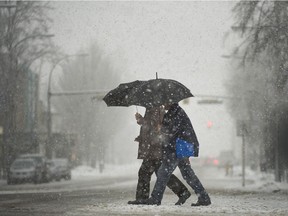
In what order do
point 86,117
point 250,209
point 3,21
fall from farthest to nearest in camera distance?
point 86,117 < point 3,21 < point 250,209

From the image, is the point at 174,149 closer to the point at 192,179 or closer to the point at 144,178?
the point at 192,179

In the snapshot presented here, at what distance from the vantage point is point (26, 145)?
43.3 metres

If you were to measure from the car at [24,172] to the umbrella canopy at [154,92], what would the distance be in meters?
23.0

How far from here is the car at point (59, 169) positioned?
39531 mm

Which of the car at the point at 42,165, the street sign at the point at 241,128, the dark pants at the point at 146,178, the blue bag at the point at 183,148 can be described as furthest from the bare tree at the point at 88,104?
the blue bag at the point at 183,148

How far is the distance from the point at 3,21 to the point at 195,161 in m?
46.2

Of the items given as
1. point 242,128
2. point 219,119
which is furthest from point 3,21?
point 219,119

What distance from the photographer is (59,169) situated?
132 ft

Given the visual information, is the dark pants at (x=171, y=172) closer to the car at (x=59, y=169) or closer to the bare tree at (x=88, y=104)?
the car at (x=59, y=169)

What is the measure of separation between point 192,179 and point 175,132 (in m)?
0.84

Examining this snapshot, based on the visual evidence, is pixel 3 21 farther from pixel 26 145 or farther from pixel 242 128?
pixel 242 128

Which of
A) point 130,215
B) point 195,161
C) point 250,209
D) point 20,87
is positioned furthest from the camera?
point 195,161

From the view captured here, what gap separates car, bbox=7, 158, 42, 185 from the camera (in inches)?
1366

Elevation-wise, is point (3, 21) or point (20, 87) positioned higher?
point (3, 21)
